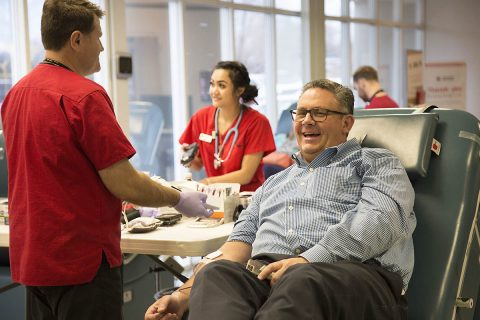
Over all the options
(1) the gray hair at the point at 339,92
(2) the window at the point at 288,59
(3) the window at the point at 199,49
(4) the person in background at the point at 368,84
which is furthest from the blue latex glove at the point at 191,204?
(2) the window at the point at 288,59

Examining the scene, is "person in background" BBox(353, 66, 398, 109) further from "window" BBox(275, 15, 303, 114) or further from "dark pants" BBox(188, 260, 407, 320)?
"dark pants" BBox(188, 260, 407, 320)

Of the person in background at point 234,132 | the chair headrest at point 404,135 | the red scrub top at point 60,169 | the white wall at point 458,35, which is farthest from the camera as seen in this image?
the white wall at point 458,35

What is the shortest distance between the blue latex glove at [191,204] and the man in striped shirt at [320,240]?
14cm

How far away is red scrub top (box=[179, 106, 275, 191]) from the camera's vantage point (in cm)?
337

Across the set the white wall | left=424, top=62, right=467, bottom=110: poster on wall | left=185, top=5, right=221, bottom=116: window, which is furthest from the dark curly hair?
the white wall

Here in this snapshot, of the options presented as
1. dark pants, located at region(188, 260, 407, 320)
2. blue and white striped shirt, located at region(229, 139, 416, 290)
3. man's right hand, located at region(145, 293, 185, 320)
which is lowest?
man's right hand, located at region(145, 293, 185, 320)

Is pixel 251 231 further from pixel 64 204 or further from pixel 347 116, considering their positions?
pixel 64 204

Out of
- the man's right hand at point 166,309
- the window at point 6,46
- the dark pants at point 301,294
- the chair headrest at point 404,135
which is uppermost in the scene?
the window at point 6,46

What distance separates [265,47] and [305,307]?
6.03 metres

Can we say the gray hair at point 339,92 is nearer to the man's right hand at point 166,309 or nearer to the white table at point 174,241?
the white table at point 174,241

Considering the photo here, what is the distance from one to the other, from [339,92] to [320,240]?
58 centimetres

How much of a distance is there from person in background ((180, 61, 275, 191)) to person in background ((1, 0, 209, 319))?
1.40 metres

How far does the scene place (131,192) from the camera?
6.34 feet

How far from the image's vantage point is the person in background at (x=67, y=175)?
1849 millimetres
